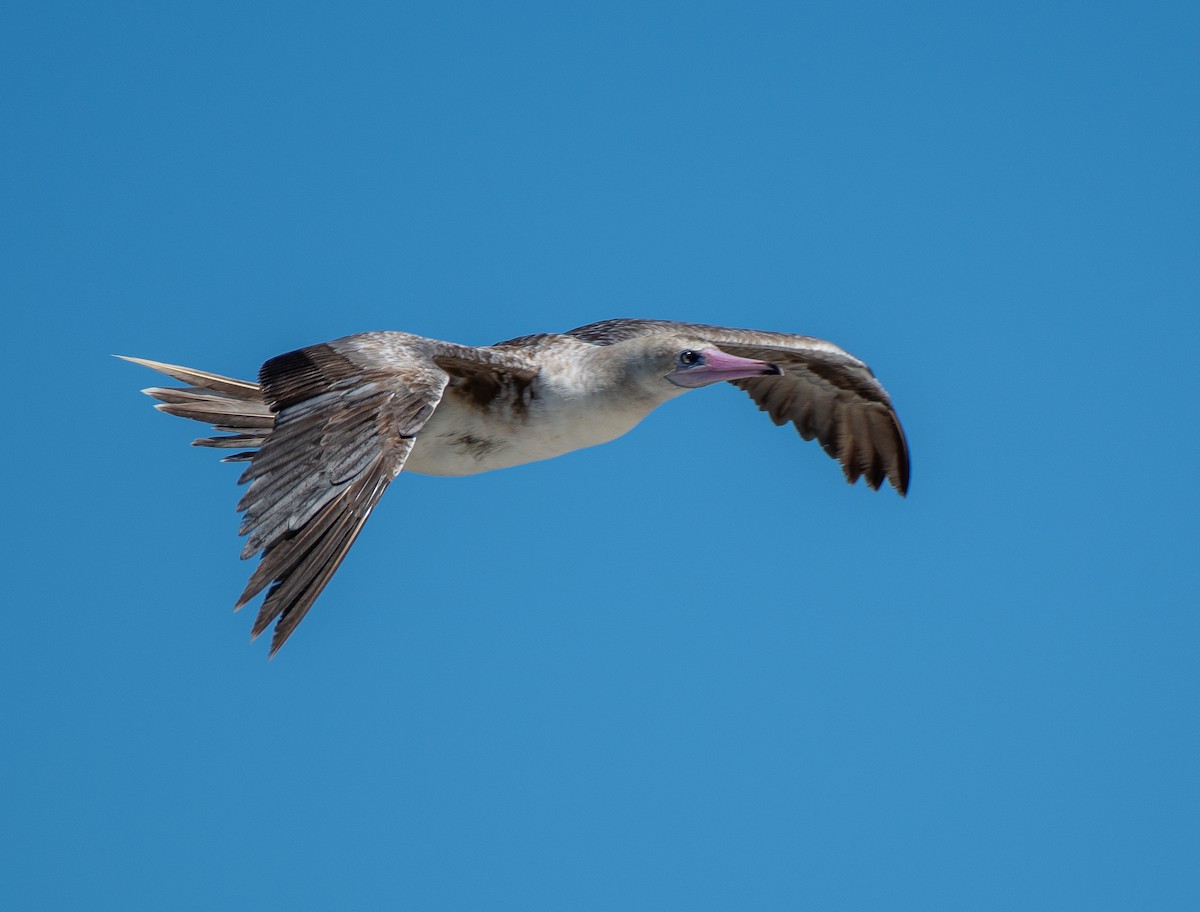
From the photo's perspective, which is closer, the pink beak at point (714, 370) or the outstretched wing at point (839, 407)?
the pink beak at point (714, 370)

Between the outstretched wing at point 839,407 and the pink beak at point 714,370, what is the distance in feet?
5.91

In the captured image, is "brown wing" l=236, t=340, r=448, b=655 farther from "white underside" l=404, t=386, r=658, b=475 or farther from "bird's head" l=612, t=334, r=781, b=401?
"bird's head" l=612, t=334, r=781, b=401

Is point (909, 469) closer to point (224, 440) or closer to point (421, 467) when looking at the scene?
point (421, 467)

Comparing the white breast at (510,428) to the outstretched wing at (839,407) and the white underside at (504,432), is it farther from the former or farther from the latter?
the outstretched wing at (839,407)

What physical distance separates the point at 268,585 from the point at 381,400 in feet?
5.35

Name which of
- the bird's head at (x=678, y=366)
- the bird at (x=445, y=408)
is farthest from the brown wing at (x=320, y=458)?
the bird's head at (x=678, y=366)

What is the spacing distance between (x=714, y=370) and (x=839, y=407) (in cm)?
286

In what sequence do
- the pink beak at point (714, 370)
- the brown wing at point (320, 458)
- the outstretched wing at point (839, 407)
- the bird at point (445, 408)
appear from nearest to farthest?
the brown wing at point (320, 458), the bird at point (445, 408), the pink beak at point (714, 370), the outstretched wing at point (839, 407)

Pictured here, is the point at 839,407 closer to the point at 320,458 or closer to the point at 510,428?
the point at 510,428

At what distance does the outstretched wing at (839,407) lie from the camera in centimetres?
1371

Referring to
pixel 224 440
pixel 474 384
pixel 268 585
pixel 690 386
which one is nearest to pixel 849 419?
pixel 690 386

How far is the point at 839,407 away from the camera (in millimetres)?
14242

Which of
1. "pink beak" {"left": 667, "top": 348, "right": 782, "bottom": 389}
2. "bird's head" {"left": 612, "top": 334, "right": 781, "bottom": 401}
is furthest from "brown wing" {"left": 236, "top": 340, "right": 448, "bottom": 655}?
"pink beak" {"left": 667, "top": 348, "right": 782, "bottom": 389}

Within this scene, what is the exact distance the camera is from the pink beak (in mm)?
11641
